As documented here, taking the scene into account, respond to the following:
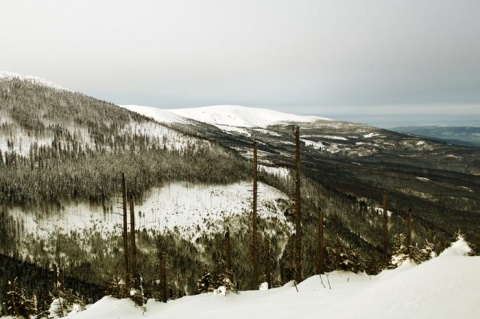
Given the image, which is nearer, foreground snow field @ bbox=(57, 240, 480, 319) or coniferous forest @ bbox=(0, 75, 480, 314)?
foreground snow field @ bbox=(57, 240, 480, 319)

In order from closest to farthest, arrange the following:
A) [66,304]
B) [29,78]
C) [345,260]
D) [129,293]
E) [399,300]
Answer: [399,300]
[345,260]
[129,293]
[66,304]
[29,78]

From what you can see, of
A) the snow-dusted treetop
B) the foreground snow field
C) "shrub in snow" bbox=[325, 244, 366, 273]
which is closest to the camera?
the foreground snow field

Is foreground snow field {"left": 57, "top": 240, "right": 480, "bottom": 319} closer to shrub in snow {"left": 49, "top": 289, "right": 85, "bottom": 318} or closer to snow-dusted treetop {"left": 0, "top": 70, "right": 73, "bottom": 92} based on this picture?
shrub in snow {"left": 49, "top": 289, "right": 85, "bottom": 318}

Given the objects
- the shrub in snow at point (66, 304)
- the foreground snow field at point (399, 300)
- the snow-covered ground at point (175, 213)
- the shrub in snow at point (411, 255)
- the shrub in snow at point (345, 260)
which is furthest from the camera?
the snow-covered ground at point (175, 213)

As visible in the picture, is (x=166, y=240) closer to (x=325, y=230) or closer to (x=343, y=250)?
(x=325, y=230)

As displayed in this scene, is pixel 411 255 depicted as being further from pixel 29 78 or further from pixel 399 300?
pixel 29 78

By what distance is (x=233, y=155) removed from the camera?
113 metres

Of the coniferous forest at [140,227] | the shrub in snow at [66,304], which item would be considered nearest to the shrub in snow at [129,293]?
the coniferous forest at [140,227]

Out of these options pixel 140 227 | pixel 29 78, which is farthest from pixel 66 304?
pixel 29 78

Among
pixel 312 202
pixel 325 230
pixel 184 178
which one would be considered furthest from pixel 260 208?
pixel 312 202

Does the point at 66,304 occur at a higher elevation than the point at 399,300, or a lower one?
lower

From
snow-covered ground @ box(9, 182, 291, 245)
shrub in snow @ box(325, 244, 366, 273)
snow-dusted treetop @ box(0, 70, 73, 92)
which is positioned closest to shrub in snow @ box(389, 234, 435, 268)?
shrub in snow @ box(325, 244, 366, 273)

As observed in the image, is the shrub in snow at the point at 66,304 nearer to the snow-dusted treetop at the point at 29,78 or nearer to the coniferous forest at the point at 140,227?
→ the coniferous forest at the point at 140,227

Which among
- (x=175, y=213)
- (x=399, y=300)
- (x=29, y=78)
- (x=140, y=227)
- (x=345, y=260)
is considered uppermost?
(x=29, y=78)
